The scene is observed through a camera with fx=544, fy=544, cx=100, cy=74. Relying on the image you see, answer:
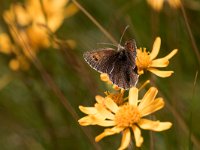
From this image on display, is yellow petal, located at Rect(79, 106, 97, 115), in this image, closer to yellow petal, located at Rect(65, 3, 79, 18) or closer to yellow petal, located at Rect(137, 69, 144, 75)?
yellow petal, located at Rect(137, 69, 144, 75)

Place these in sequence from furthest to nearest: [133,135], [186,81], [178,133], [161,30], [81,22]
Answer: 1. [81,22]
2. [161,30]
3. [186,81]
4. [178,133]
5. [133,135]

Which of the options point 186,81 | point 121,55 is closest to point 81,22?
point 186,81

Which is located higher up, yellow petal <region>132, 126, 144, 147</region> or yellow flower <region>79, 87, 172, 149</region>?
yellow flower <region>79, 87, 172, 149</region>

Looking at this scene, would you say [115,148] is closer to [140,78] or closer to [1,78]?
[140,78]

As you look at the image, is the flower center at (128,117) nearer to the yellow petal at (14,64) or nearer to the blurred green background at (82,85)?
the blurred green background at (82,85)

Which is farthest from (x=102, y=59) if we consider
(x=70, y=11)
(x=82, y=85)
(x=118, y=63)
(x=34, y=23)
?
(x=70, y=11)

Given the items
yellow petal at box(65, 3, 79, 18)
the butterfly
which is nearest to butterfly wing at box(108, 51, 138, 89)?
the butterfly

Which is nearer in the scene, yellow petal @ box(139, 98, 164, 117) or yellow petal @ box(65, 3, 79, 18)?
yellow petal @ box(139, 98, 164, 117)

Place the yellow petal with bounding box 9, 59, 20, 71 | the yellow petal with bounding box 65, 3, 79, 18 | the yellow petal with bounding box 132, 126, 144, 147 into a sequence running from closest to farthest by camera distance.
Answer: the yellow petal with bounding box 132, 126, 144, 147, the yellow petal with bounding box 9, 59, 20, 71, the yellow petal with bounding box 65, 3, 79, 18
